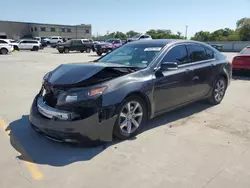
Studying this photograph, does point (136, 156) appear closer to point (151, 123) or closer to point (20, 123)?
point (151, 123)

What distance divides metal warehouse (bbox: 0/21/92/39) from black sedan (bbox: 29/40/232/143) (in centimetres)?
7961

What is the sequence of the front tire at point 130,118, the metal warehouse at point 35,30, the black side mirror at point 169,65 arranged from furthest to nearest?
the metal warehouse at point 35,30, the black side mirror at point 169,65, the front tire at point 130,118

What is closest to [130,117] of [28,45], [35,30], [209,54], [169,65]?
[169,65]

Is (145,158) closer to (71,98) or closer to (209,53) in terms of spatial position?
(71,98)

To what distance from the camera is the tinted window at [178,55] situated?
442cm

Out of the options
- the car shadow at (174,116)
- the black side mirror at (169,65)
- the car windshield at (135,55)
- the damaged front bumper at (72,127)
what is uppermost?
the car windshield at (135,55)

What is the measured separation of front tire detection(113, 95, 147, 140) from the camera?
142 inches

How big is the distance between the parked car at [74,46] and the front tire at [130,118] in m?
26.6

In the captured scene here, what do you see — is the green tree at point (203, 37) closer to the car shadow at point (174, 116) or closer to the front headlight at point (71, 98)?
the car shadow at point (174, 116)

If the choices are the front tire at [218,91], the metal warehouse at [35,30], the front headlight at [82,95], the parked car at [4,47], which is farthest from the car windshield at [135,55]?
the metal warehouse at [35,30]

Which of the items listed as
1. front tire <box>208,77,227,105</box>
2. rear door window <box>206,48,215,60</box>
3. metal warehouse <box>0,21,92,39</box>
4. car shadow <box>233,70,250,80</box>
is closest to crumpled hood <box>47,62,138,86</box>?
rear door window <box>206,48,215,60</box>

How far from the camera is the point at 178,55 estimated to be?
184 inches

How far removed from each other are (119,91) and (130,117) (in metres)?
0.55

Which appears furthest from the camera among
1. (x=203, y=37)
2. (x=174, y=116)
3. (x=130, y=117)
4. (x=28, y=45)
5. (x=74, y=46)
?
(x=203, y=37)
